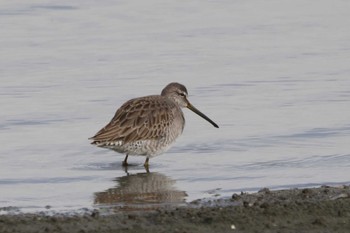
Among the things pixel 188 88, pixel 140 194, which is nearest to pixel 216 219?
pixel 140 194

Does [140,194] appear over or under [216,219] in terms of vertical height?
over

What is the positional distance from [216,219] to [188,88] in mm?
6860

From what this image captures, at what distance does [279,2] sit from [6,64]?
6799 millimetres

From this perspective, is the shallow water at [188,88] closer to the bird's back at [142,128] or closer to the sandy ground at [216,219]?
the bird's back at [142,128]

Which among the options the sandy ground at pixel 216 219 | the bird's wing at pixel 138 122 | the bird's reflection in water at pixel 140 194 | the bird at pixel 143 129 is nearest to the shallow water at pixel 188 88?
the bird's reflection in water at pixel 140 194

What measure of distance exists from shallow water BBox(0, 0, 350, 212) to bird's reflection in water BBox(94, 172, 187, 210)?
17 millimetres

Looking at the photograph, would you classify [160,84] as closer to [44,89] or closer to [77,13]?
[44,89]

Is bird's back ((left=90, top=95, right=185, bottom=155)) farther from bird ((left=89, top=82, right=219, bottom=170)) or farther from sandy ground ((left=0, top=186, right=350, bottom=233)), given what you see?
sandy ground ((left=0, top=186, right=350, bottom=233))

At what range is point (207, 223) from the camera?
26.2 feet

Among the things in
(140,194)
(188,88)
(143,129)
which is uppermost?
(188,88)

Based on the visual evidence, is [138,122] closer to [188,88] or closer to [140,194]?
[140,194]

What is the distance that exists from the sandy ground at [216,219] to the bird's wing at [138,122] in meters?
2.85

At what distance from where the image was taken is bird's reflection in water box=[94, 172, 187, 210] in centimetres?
922

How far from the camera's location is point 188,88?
1486 centimetres
